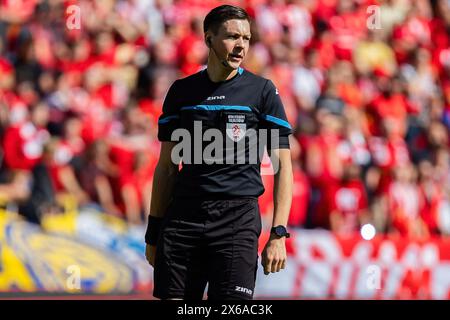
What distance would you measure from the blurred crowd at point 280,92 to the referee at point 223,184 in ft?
18.3

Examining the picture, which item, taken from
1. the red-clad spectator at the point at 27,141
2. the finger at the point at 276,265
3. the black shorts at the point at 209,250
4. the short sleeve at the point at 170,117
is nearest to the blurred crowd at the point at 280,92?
the red-clad spectator at the point at 27,141

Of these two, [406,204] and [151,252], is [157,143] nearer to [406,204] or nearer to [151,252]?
[406,204]

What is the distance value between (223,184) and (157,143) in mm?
6165

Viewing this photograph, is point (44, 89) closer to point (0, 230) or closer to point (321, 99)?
point (0, 230)

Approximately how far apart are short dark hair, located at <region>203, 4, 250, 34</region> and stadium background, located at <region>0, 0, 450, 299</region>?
5600mm

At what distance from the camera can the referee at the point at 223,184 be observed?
214 inches

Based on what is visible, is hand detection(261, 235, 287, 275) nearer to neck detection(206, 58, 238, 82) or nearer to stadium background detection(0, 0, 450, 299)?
neck detection(206, 58, 238, 82)

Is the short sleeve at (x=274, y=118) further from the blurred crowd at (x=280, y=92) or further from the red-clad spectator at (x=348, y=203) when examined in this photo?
the red-clad spectator at (x=348, y=203)

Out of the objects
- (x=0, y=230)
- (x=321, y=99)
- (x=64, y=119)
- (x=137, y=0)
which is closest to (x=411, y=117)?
(x=321, y=99)

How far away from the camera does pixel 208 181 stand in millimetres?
5465

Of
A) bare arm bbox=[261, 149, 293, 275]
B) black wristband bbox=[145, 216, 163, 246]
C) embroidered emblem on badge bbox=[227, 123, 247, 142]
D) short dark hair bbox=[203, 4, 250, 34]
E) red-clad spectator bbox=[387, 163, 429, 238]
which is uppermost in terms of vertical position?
short dark hair bbox=[203, 4, 250, 34]

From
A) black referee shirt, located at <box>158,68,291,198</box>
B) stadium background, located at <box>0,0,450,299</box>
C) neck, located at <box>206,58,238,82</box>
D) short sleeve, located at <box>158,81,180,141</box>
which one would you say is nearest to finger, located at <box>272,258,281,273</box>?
black referee shirt, located at <box>158,68,291,198</box>

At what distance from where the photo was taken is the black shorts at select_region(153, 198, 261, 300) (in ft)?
17.8

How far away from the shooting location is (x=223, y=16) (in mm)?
5500
